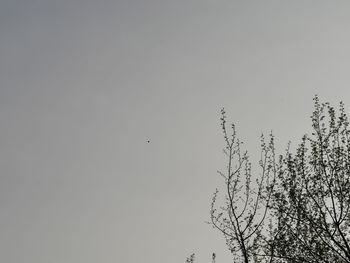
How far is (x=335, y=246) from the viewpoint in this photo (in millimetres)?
15812

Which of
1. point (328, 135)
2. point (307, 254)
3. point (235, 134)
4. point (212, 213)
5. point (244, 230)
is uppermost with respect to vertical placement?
point (235, 134)

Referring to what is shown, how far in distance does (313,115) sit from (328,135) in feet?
3.21

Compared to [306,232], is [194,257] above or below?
above

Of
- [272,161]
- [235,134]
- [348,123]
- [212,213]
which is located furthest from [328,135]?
[212,213]

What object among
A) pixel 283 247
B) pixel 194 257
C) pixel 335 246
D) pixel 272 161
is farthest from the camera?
pixel 194 257

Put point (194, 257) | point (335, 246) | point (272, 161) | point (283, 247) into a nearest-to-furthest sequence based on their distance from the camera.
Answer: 1. point (335, 246)
2. point (283, 247)
3. point (272, 161)
4. point (194, 257)

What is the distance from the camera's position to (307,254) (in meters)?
16.6

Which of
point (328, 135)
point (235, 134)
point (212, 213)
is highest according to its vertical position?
point (235, 134)

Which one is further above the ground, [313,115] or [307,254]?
[313,115]

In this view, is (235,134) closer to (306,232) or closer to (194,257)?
(306,232)

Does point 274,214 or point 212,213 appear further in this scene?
point 212,213

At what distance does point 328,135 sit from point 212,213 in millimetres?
6359

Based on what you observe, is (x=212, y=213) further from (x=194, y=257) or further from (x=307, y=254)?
(x=194, y=257)

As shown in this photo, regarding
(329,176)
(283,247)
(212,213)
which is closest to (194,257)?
(212,213)
